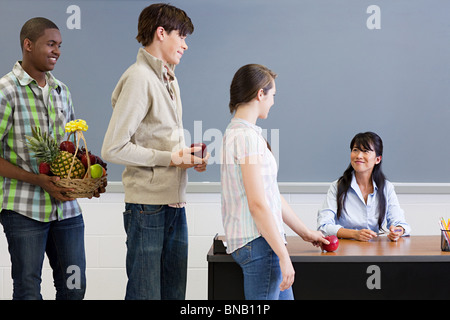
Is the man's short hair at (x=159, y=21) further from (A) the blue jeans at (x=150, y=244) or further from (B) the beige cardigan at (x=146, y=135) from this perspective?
(A) the blue jeans at (x=150, y=244)

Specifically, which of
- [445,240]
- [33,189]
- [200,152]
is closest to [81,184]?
[33,189]

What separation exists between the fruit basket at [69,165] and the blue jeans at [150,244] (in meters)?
0.17

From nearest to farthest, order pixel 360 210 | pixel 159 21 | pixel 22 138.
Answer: pixel 159 21
pixel 22 138
pixel 360 210

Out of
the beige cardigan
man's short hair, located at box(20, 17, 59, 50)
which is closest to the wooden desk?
the beige cardigan

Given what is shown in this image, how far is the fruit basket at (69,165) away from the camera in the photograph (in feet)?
6.14

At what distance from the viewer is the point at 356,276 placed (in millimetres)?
2021

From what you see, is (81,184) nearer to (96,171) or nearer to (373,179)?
(96,171)

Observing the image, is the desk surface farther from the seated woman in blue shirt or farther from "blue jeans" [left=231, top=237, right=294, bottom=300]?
the seated woman in blue shirt

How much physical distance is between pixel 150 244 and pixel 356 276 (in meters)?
0.80

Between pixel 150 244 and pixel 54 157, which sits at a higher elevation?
pixel 54 157

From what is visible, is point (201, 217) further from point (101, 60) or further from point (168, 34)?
point (168, 34)

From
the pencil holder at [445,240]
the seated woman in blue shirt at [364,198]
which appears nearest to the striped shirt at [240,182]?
the pencil holder at [445,240]

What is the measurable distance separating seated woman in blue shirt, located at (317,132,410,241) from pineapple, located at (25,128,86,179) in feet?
4.40
